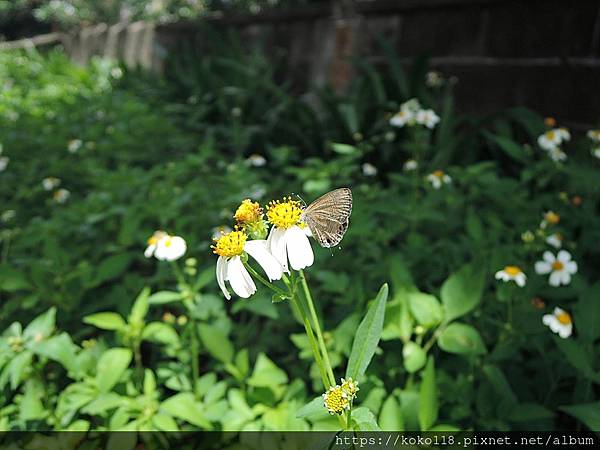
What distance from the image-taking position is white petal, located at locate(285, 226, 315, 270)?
0.66m

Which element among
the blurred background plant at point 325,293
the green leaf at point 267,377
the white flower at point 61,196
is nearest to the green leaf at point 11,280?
the blurred background plant at point 325,293

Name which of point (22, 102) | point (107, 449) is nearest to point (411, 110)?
point (107, 449)

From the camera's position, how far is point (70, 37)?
364 inches

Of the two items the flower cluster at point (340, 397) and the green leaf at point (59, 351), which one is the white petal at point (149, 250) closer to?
the green leaf at point (59, 351)

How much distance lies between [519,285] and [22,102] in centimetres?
381

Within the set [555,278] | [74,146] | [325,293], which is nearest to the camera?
[555,278]

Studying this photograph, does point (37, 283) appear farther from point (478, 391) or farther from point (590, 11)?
point (590, 11)

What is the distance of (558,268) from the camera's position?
129 centimetres

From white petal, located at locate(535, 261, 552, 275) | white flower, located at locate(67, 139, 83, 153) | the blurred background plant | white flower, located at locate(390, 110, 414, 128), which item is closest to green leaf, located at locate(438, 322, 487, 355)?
the blurred background plant

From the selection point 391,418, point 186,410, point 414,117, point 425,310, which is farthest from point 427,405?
point 414,117

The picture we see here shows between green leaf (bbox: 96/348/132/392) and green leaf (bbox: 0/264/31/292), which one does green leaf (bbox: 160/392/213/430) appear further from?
green leaf (bbox: 0/264/31/292)

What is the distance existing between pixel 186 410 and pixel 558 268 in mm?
919

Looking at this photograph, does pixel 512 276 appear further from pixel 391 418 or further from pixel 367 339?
pixel 367 339

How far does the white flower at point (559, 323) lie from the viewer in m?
1.08
